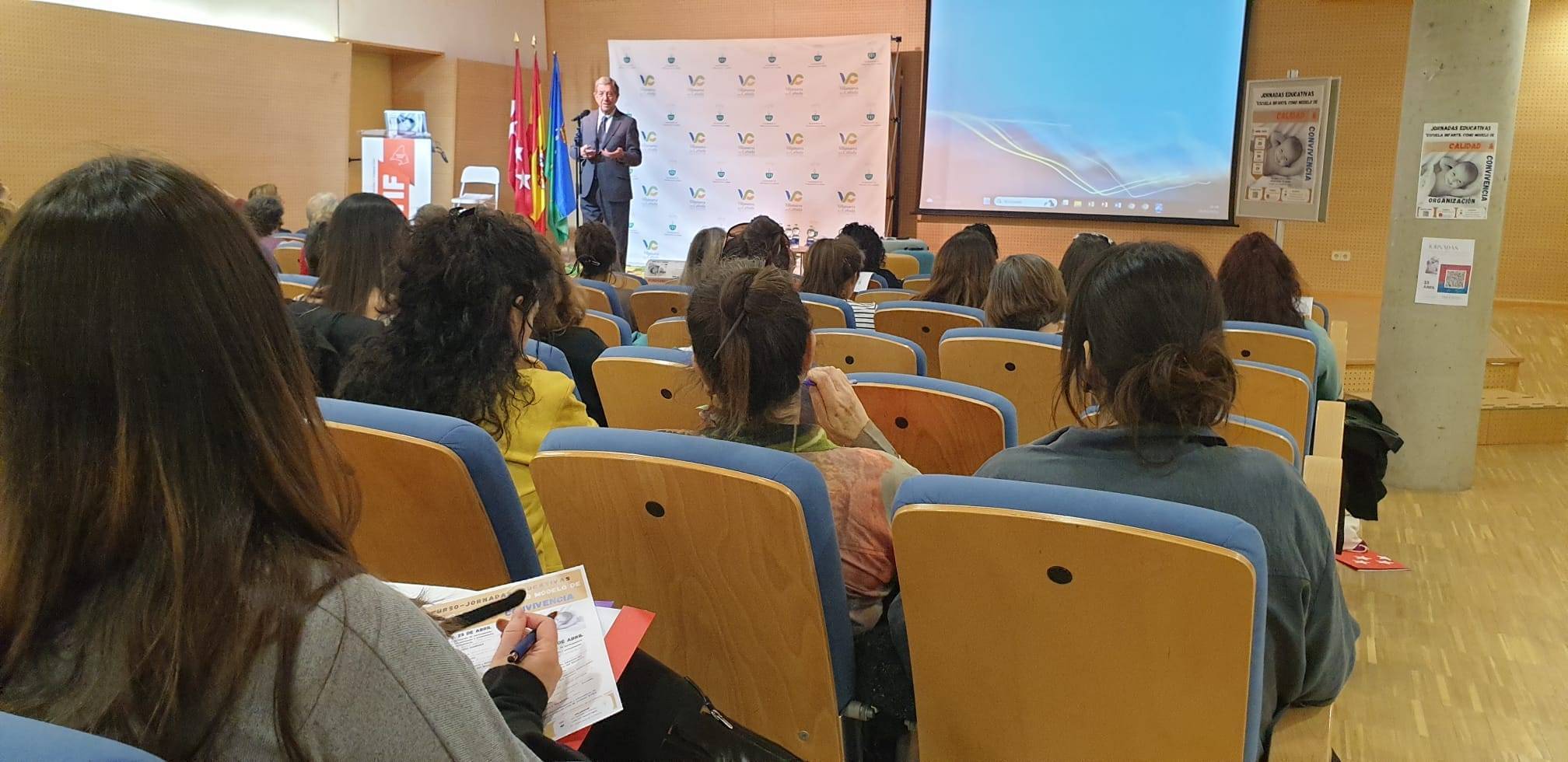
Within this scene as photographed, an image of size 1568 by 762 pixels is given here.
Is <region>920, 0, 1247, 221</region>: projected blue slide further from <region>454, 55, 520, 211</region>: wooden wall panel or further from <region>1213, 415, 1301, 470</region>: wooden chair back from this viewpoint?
<region>1213, 415, 1301, 470</region>: wooden chair back

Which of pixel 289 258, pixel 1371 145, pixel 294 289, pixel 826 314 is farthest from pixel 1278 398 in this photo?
pixel 1371 145

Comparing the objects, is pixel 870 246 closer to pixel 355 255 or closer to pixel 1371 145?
pixel 355 255

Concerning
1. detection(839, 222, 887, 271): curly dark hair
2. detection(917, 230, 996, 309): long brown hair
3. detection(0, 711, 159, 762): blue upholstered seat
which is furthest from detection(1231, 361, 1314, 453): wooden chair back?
detection(839, 222, 887, 271): curly dark hair

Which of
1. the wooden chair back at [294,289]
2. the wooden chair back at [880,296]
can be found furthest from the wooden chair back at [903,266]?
the wooden chair back at [294,289]

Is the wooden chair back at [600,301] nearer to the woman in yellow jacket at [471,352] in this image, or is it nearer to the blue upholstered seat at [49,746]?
the woman in yellow jacket at [471,352]

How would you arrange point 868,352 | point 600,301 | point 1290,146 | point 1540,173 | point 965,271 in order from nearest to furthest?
point 868,352
point 965,271
point 600,301
point 1290,146
point 1540,173

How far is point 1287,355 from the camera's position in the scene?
10.4 feet

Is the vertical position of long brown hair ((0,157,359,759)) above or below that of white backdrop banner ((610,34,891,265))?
below

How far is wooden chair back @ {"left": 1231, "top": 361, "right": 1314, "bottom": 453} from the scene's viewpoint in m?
2.73

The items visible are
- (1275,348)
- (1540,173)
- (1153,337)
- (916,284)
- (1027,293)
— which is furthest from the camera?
(1540,173)

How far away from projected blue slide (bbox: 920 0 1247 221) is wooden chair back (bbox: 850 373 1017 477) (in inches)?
260

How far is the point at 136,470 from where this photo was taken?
2.52ft

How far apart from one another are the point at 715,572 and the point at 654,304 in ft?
10.0

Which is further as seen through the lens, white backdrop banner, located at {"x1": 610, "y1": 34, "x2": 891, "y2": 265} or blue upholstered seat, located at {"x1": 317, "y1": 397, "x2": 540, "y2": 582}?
white backdrop banner, located at {"x1": 610, "y1": 34, "x2": 891, "y2": 265}
